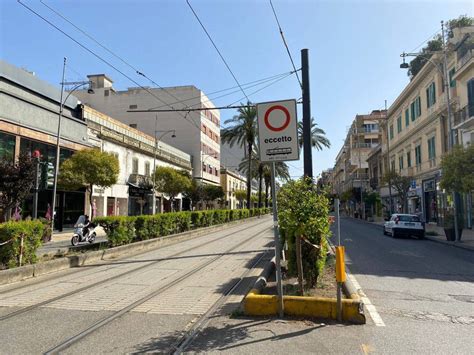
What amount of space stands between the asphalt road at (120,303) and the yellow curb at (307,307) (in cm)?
61

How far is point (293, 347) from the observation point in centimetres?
511

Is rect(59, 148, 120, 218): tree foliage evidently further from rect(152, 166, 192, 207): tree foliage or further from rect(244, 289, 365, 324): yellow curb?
rect(244, 289, 365, 324): yellow curb

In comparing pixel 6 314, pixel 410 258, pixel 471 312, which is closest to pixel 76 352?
pixel 6 314

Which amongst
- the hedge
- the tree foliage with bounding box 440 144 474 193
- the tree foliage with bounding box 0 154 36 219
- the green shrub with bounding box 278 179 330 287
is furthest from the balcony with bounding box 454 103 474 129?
the tree foliage with bounding box 0 154 36 219

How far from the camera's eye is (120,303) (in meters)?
7.50

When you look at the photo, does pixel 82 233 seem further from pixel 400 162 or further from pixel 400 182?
pixel 400 162

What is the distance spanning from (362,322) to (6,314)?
5845 millimetres

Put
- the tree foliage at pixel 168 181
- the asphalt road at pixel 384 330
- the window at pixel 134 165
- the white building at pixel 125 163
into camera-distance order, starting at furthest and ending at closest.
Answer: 1. the window at pixel 134 165
2. the tree foliage at pixel 168 181
3. the white building at pixel 125 163
4. the asphalt road at pixel 384 330

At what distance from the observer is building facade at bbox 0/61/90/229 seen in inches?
950

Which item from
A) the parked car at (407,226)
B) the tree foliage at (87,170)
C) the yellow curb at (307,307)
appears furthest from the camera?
the tree foliage at (87,170)

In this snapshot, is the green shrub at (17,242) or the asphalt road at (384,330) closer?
the asphalt road at (384,330)

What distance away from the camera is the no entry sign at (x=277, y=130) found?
619 centimetres

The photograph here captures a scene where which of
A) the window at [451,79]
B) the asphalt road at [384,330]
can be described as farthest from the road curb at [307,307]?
the window at [451,79]

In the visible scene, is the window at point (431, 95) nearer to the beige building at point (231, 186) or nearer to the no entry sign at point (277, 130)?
the no entry sign at point (277, 130)
